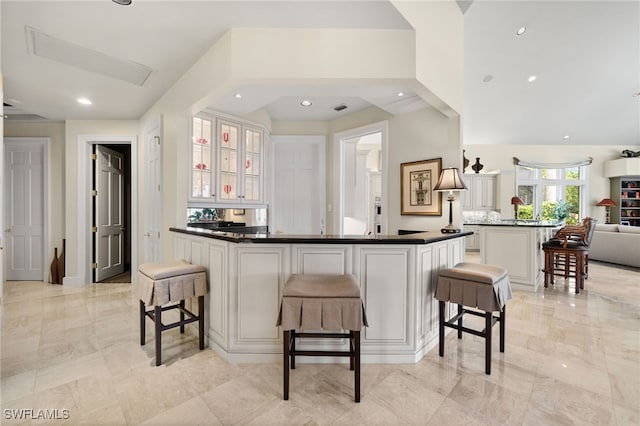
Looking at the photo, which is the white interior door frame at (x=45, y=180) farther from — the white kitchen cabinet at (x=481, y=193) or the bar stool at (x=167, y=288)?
the white kitchen cabinet at (x=481, y=193)

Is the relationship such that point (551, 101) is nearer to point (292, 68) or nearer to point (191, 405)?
point (292, 68)

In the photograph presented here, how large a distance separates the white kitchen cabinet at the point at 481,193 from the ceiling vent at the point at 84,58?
770 cm

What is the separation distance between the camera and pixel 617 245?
554cm

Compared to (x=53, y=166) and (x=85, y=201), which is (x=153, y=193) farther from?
(x=53, y=166)

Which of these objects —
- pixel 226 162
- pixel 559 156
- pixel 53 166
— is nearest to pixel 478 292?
pixel 226 162

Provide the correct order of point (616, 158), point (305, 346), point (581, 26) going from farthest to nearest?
point (616, 158) → point (581, 26) → point (305, 346)

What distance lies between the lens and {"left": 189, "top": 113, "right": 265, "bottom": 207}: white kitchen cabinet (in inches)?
133

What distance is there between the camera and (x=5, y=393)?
1816mm

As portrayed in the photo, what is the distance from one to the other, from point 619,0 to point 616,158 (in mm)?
6089

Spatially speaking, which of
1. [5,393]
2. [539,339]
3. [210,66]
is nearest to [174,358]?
[5,393]

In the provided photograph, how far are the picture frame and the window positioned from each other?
625cm

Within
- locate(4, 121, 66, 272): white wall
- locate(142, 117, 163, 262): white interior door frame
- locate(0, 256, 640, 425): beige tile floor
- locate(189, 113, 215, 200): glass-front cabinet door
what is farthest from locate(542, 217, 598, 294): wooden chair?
locate(4, 121, 66, 272): white wall

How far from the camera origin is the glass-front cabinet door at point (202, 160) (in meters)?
3.31

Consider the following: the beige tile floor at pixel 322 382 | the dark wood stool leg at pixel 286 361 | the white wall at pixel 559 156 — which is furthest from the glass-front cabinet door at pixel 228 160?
the white wall at pixel 559 156
